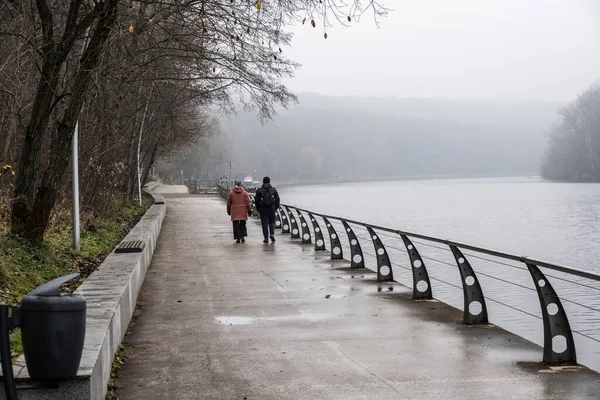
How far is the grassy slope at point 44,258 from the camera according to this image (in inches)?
384

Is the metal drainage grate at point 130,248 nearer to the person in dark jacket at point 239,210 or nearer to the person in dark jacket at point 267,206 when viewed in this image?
the person in dark jacket at point 267,206

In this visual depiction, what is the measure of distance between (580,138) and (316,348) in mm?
126877

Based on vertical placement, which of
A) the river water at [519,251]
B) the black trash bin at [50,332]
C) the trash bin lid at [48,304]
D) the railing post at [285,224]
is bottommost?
the river water at [519,251]

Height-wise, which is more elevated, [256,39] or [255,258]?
[256,39]

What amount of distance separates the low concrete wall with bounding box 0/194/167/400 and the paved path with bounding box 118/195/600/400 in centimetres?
35

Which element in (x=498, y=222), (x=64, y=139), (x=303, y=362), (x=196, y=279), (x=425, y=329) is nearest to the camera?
(x=303, y=362)

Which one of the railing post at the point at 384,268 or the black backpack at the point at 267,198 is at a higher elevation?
the black backpack at the point at 267,198

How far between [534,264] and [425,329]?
2.04 metres

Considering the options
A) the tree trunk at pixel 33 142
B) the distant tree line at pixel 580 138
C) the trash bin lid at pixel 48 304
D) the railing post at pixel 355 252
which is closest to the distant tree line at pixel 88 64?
the tree trunk at pixel 33 142

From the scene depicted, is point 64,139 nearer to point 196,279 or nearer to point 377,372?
point 196,279

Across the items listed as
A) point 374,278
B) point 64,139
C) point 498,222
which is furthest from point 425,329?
point 498,222

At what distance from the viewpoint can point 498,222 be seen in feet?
200

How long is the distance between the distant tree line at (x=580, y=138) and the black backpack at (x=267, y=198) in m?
111

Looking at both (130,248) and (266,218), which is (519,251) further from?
(130,248)
